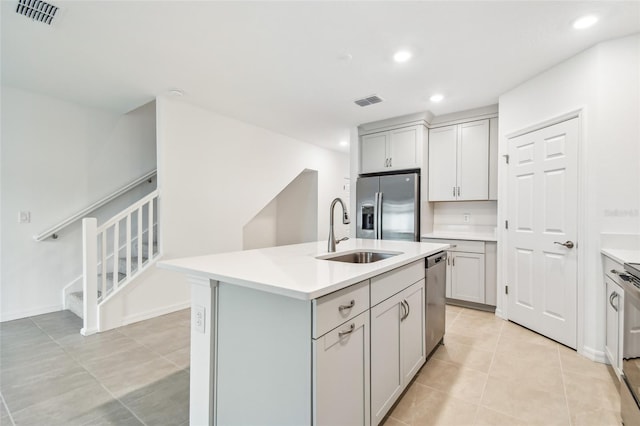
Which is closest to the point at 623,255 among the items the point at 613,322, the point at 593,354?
the point at 613,322

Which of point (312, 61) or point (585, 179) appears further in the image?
point (312, 61)

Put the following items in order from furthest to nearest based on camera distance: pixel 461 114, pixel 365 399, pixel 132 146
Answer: pixel 132 146 < pixel 461 114 < pixel 365 399

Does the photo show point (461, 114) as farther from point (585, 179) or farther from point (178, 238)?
point (178, 238)

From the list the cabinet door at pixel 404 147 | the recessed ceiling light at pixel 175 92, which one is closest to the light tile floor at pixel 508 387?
the cabinet door at pixel 404 147

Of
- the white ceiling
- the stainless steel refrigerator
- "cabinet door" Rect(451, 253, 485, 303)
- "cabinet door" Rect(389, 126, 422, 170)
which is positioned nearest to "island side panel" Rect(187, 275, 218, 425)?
the white ceiling

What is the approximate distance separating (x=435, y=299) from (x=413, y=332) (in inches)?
20.2

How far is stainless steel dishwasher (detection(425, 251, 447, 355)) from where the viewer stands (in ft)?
7.35

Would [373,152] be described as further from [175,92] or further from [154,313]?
[154,313]

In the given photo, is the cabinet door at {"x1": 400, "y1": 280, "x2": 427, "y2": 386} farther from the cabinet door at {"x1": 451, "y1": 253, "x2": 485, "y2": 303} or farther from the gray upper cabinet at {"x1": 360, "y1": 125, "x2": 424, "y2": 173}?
the gray upper cabinet at {"x1": 360, "y1": 125, "x2": 424, "y2": 173}

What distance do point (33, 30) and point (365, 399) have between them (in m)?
3.35

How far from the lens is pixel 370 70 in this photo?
280cm

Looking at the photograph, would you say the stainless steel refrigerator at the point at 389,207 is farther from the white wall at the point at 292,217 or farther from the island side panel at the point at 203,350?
the island side panel at the point at 203,350

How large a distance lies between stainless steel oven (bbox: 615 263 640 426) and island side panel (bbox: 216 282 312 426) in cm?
161

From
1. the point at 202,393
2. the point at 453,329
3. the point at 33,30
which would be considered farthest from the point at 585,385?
the point at 33,30
